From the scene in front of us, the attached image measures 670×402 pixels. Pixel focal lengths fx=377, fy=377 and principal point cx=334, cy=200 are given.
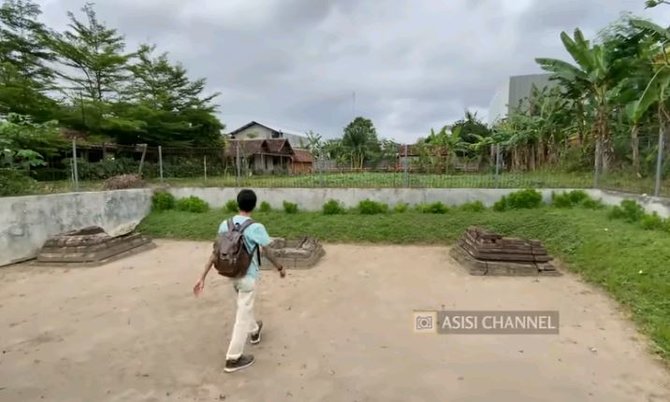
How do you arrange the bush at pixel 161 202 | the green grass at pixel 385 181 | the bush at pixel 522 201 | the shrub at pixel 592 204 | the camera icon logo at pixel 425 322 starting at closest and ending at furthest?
the camera icon logo at pixel 425 322 < the shrub at pixel 592 204 < the bush at pixel 522 201 < the green grass at pixel 385 181 < the bush at pixel 161 202

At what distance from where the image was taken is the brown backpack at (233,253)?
9.77ft

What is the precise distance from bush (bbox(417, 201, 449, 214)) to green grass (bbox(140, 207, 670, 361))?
145mm

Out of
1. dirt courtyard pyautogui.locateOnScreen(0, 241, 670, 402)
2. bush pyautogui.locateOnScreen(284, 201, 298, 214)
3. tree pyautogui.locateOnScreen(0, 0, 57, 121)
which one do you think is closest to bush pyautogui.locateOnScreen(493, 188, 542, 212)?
dirt courtyard pyautogui.locateOnScreen(0, 241, 670, 402)

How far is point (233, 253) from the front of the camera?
9.79ft

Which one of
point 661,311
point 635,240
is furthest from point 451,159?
point 661,311

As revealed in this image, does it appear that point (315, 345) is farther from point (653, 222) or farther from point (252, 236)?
point (653, 222)

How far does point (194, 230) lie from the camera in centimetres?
926

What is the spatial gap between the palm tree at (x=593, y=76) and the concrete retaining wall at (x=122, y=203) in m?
2.26

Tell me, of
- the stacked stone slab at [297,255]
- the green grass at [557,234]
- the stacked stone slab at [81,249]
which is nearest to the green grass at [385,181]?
the green grass at [557,234]

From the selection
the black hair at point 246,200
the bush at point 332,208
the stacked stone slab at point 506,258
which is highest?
the black hair at point 246,200

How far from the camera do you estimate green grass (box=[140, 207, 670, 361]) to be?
4477 mm

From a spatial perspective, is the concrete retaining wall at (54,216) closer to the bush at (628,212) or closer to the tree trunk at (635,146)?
the bush at (628,212)

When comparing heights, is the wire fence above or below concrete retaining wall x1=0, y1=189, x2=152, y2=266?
above

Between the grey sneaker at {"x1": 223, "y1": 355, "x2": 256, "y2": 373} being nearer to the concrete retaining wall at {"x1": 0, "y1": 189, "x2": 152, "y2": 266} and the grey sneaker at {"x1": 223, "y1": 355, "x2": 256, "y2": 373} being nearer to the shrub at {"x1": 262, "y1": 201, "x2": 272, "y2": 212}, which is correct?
the concrete retaining wall at {"x1": 0, "y1": 189, "x2": 152, "y2": 266}
